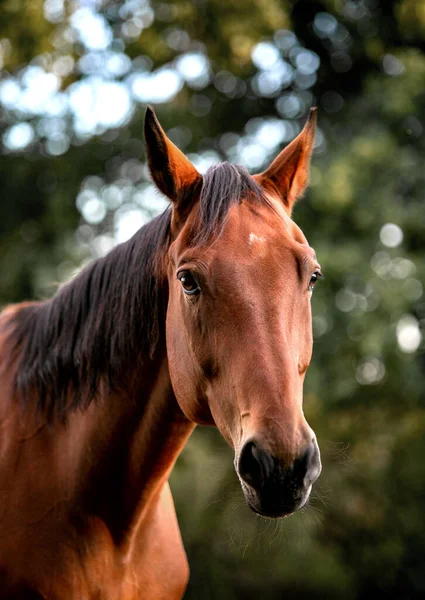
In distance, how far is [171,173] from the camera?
2.95 meters

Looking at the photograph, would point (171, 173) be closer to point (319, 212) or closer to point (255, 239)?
point (255, 239)

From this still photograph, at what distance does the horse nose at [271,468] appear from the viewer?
2.17 metres

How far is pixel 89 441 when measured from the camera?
3.03 metres

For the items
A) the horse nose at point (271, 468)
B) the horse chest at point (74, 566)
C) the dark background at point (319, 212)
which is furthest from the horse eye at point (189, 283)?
the dark background at point (319, 212)

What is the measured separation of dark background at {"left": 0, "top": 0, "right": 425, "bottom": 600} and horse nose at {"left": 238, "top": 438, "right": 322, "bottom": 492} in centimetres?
582

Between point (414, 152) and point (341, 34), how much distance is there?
244 centimetres

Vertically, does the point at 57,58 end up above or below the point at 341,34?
above

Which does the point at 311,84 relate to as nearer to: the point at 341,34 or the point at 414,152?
the point at 341,34

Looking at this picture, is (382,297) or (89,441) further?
(382,297)

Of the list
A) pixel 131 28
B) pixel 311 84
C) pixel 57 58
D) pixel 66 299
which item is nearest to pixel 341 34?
pixel 311 84

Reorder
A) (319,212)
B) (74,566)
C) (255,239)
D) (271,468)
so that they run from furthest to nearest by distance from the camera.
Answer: (319,212)
(74,566)
(255,239)
(271,468)

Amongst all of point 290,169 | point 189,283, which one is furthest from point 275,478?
point 290,169

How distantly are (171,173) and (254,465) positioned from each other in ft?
4.36

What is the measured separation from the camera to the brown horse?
248 centimetres
